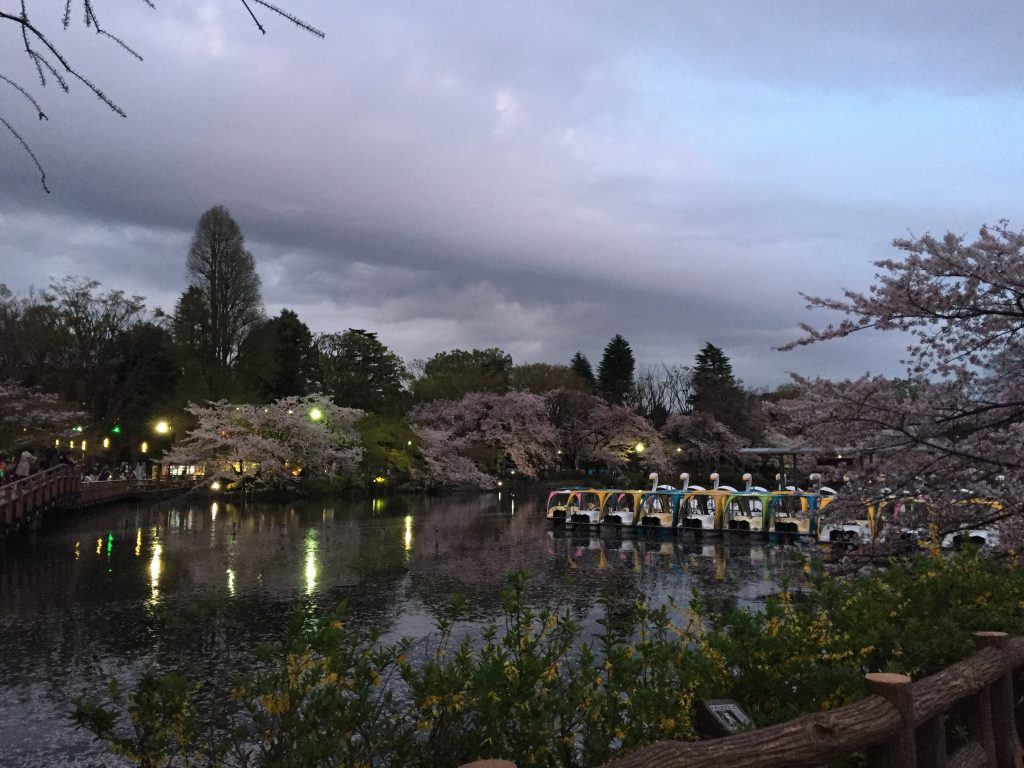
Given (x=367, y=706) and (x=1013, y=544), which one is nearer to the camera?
(x=367, y=706)

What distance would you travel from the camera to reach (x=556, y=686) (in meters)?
5.08

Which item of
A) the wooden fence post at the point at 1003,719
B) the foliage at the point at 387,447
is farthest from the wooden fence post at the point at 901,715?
the foliage at the point at 387,447

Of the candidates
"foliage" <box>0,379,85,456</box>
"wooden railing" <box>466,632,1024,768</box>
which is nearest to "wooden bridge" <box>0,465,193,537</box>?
"foliage" <box>0,379,85,456</box>

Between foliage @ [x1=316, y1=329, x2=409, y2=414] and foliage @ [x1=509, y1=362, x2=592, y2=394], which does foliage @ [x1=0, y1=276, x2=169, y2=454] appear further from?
foliage @ [x1=509, y1=362, x2=592, y2=394]

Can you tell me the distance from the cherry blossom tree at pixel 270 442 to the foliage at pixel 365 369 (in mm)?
7962

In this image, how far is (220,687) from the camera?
388 inches

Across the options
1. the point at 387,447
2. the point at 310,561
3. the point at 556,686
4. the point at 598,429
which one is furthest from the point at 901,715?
the point at 598,429

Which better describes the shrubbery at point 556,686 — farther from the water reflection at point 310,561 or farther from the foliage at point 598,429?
the foliage at point 598,429

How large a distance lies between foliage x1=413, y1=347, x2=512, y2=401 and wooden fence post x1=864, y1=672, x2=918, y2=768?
5923 cm

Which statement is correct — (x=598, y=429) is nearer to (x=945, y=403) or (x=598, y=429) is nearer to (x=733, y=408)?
(x=733, y=408)

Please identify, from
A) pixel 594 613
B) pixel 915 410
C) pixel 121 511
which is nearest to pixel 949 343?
pixel 915 410

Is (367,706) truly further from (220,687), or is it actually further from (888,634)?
(220,687)

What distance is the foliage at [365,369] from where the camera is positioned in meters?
58.0

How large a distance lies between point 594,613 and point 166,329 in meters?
46.3
